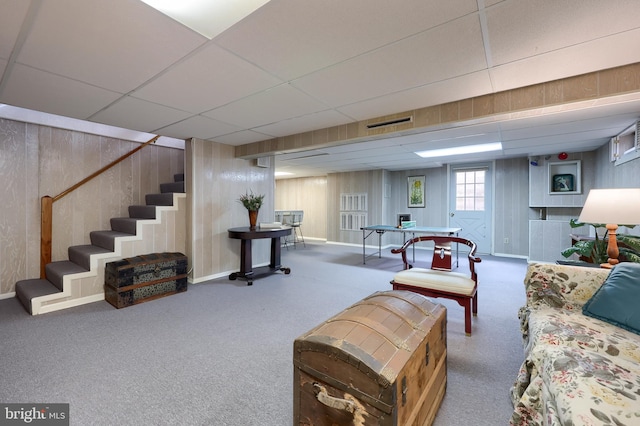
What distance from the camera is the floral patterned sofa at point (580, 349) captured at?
39.5 inches

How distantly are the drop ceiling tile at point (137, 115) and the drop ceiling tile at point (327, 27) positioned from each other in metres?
1.59

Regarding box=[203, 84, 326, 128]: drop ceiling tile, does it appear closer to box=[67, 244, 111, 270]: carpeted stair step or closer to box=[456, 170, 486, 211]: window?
box=[67, 244, 111, 270]: carpeted stair step

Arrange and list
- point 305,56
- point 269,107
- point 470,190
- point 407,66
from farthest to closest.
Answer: point 470,190, point 269,107, point 407,66, point 305,56

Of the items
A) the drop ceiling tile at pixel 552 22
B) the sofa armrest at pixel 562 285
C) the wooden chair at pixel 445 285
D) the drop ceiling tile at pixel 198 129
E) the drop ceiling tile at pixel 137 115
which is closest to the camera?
the drop ceiling tile at pixel 552 22

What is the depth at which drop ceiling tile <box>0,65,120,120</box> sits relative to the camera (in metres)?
2.22

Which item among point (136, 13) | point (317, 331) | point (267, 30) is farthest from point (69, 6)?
point (317, 331)

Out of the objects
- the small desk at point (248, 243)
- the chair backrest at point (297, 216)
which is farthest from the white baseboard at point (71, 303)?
the chair backrest at point (297, 216)

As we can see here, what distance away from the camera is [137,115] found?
3148mm

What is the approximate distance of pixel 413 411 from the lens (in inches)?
48.1

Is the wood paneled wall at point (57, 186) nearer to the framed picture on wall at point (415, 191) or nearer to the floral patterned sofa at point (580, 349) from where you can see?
the floral patterned sofa at point (580, 349)

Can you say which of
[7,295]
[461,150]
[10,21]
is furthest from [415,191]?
[7,295]

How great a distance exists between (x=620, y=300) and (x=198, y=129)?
4417mm

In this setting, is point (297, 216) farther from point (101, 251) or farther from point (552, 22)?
point (552, 22)

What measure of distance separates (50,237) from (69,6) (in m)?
3.69
